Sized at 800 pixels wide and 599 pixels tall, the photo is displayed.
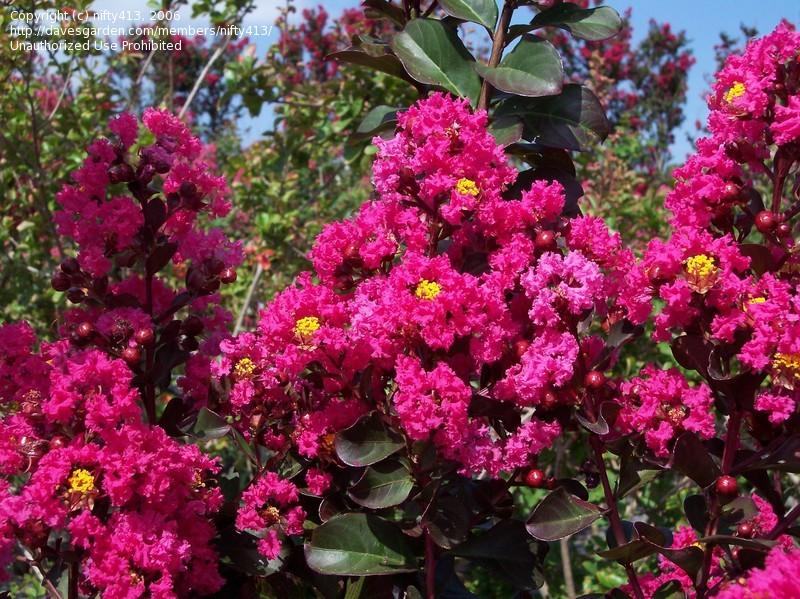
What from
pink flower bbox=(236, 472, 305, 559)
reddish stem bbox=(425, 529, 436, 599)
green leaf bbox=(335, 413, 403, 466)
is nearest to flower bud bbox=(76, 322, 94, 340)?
pink flower bbox=(236, 472, 305, 559)

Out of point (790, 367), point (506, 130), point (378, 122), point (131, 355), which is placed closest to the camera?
point (790, 367)

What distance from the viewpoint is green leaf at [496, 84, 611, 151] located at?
139cm

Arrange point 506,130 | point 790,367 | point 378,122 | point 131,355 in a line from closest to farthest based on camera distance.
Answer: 1. point 790,367
2. point 131,355
3. point 506,130
4. point 378,122

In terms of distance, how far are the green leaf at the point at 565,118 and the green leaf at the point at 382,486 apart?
1.95 feet

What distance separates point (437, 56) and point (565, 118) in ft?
0.79

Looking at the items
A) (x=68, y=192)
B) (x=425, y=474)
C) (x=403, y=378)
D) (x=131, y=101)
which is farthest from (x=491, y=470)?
(x=131, y=101)

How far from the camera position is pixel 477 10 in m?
1.45

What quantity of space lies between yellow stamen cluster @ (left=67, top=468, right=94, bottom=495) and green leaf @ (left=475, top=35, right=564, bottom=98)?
2.73 ft

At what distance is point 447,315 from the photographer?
3.59 ft

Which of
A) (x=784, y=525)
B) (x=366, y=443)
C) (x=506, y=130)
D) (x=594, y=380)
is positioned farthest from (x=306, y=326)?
(x=784, y=525)

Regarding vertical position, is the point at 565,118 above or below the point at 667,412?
above

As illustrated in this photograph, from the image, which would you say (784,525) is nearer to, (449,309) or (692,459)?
(692,459)

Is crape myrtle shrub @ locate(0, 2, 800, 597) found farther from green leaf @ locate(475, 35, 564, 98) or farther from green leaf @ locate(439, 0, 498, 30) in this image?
green leaf @ locate(439, 0, 498, 30)

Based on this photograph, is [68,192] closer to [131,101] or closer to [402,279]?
[402,279]
